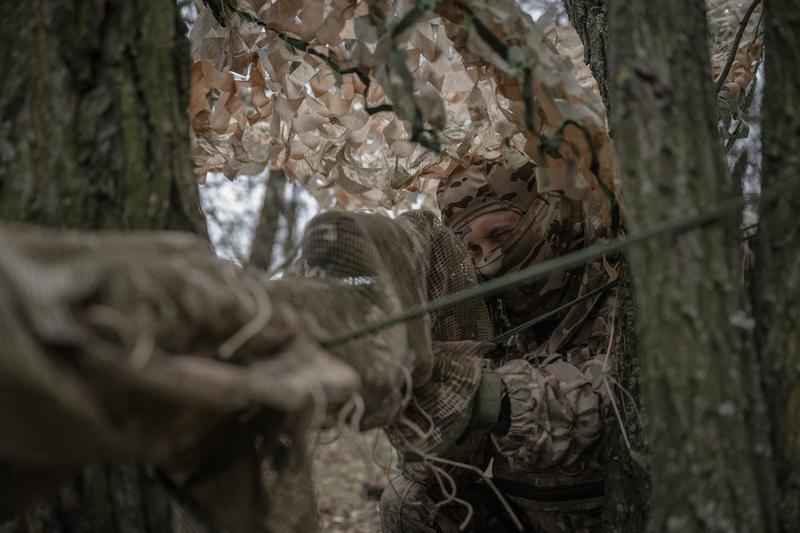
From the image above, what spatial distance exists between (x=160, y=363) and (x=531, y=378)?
1183mm

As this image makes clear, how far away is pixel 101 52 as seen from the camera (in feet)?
3.96

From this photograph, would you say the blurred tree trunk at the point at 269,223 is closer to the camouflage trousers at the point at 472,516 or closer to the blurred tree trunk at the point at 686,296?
the camouflage trousers at the point at 472,516

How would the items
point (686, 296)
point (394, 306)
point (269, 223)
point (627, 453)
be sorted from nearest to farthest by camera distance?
1. point (686, 296)
2. point (394, 306)
3. point (627, 453)
4. point (269, 223)

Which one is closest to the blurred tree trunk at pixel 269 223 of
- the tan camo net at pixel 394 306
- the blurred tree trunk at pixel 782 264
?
the tan camo net at pixel 394 306

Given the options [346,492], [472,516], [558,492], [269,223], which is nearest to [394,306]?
[558,492]

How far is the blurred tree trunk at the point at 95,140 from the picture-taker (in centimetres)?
112

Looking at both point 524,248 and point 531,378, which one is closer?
point 531,378

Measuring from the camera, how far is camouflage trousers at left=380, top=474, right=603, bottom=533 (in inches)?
82.1

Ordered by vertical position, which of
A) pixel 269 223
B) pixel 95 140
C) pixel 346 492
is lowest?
pixel 346 492

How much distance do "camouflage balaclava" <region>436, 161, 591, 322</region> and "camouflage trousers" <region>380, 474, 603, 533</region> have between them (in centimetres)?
58

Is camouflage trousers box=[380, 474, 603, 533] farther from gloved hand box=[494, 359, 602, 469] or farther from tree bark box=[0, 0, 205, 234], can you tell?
tree bark box=[0, 0, 205, 234]

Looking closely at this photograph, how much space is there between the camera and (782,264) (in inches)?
44.2

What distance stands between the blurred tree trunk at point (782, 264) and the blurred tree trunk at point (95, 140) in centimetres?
94

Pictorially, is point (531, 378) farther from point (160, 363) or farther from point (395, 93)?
point (160, 363)
